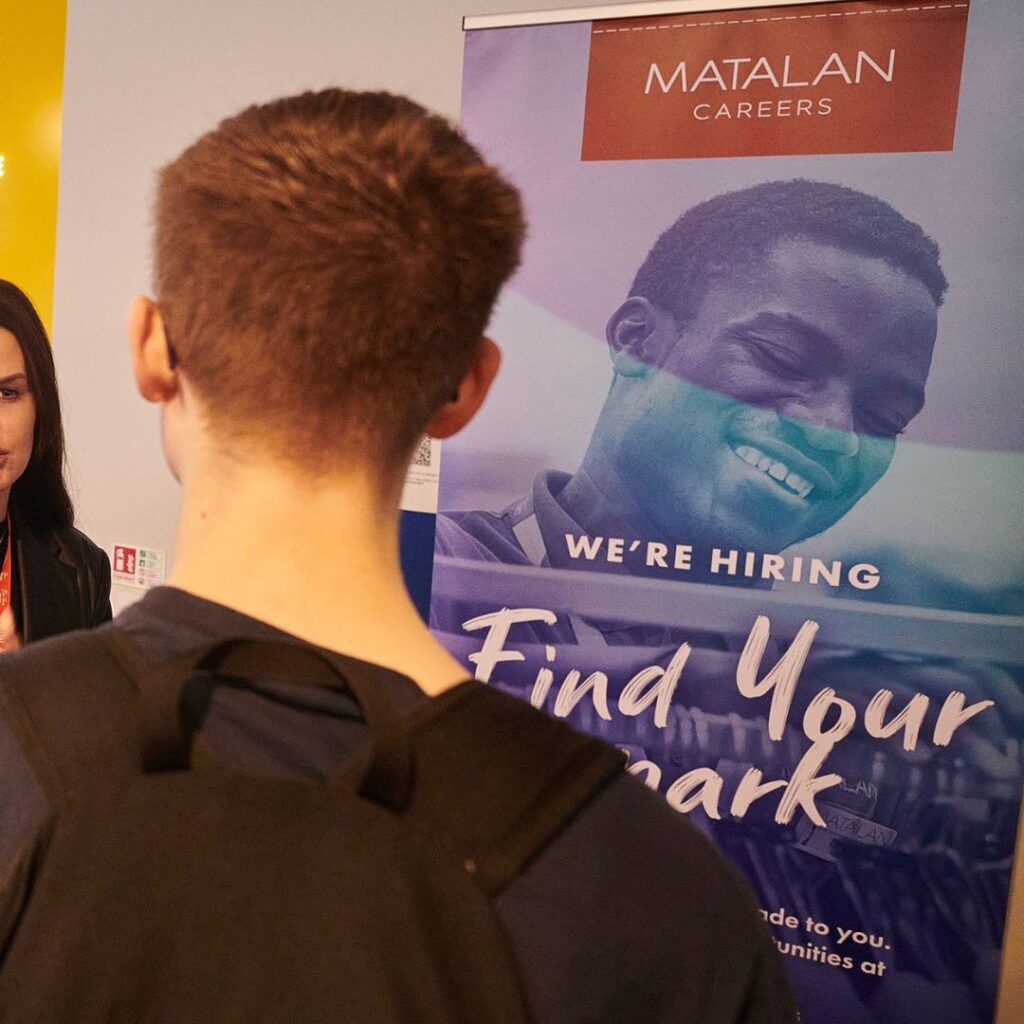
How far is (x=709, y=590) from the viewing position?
6.55ft

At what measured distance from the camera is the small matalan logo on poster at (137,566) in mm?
2711

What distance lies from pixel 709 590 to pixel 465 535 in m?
0.55

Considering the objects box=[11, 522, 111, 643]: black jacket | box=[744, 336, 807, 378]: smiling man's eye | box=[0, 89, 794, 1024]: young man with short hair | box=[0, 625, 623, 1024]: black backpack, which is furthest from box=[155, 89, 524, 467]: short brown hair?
box=[11, 522, 111, 643]: black jacket

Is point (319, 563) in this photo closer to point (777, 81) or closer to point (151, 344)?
point (151, 344)

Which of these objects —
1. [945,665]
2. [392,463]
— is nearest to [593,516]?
[945,665]

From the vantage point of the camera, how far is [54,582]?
1.99 meters

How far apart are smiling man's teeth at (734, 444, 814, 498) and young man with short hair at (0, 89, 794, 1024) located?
1362 millimetres

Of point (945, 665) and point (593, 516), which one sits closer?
point (945, 665)

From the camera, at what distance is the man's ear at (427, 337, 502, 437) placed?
70 cm

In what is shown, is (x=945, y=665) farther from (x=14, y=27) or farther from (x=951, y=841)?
(x=14, y=27)

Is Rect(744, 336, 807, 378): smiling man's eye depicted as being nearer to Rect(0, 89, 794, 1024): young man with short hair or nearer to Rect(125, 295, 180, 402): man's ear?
Rect(0, 89, 794, 1024): young man with short hair

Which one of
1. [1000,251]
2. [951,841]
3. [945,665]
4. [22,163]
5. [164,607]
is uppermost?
[22,163]

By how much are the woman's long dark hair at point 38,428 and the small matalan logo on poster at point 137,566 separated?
0.69 m

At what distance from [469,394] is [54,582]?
1581mm
